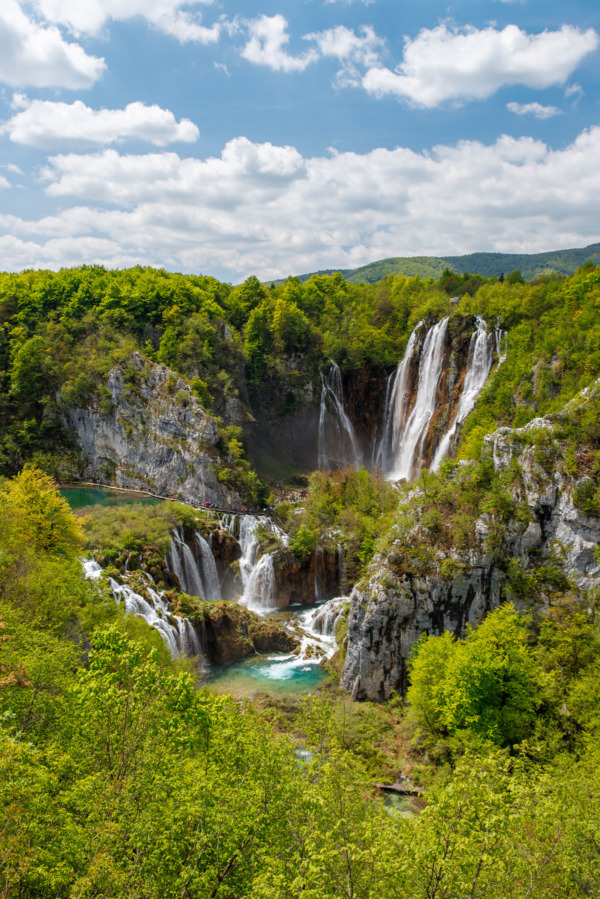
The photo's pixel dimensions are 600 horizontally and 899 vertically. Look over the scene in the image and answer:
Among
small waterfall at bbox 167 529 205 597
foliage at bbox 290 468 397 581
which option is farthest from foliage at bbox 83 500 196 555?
foliage at bbox 290 468 397 581

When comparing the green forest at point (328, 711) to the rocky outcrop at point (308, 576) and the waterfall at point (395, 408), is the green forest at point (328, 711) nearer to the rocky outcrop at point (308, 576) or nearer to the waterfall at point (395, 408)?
the rocky outcrop at point (308, 576)

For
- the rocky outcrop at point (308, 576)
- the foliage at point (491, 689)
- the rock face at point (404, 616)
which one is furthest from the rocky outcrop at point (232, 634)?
the foliage at point (491, 689)

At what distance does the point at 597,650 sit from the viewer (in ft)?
70.0

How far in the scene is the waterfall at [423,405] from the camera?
5208cm

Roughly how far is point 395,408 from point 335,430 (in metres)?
8.20

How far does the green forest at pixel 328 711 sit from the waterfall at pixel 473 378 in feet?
6.40

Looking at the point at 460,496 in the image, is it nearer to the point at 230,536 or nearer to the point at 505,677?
the point at 505,677

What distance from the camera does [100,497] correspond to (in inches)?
1941

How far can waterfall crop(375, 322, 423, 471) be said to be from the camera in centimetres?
5694

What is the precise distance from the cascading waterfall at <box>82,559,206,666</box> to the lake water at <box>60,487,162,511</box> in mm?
18010

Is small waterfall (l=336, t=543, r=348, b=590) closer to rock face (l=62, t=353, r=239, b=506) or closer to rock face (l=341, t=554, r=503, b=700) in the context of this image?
rock face (l=341, t=554, r=503, b=700)

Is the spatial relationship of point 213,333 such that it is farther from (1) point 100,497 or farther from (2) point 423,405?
(2) point 423,405

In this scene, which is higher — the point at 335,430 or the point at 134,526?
the point at 335,430

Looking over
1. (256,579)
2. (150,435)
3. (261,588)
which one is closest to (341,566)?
(261,588)
